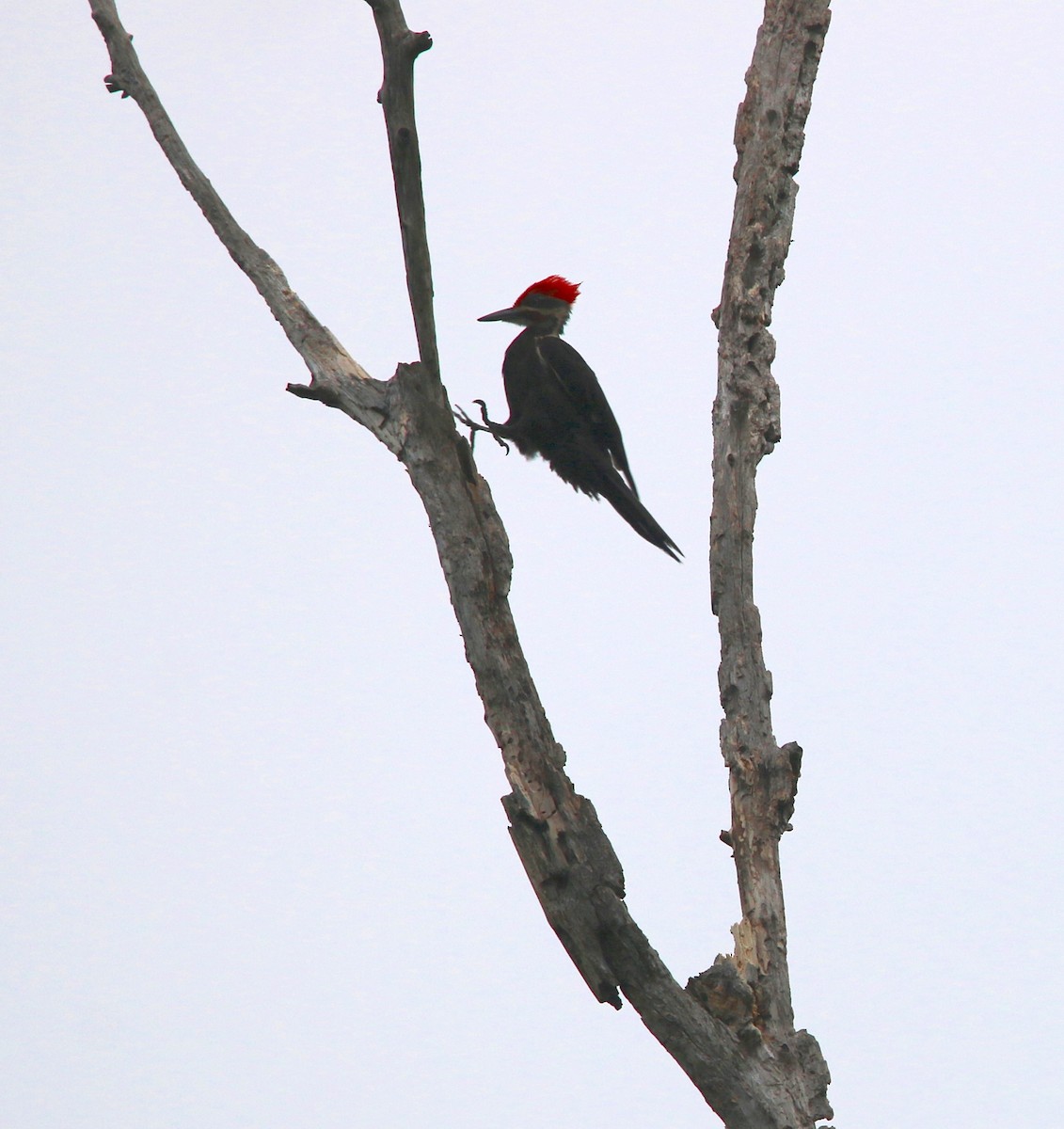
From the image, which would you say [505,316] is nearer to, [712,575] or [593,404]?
[593,404]

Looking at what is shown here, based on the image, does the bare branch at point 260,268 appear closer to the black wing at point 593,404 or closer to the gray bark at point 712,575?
the gray bark at point 712,575

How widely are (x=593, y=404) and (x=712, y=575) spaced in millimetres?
1462

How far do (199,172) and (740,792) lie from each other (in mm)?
2175

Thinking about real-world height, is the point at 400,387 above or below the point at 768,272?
below

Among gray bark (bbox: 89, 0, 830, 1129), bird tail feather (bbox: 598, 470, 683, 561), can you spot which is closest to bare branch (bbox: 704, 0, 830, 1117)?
gray bark (bbox: 89, 0, 830, 1129)

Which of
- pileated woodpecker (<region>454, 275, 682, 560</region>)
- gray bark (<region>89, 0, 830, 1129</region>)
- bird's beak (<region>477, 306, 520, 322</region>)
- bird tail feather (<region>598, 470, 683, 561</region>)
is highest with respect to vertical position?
bird's beak (<region>477, 306, 520, 322</region>)

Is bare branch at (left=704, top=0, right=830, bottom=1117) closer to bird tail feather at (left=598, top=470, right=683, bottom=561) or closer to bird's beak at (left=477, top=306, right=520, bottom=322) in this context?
bird tail feather at (left=598, top=470, right=683, bottom=561)

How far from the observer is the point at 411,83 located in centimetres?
244

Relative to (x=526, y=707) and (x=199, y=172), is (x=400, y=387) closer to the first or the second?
(x=526, y=707)

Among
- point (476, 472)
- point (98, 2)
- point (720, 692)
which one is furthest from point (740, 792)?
point (98, 2)

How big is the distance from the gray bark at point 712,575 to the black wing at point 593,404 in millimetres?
1145

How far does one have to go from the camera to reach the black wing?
4.45 metres

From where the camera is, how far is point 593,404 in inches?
175

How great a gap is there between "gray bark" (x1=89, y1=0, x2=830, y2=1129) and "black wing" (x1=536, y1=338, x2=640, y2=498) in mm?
1145
